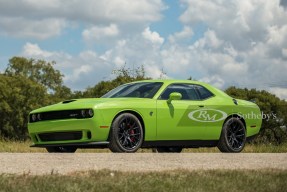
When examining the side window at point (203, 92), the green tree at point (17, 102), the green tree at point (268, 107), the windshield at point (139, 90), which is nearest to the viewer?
the windshield at point (139, 90)

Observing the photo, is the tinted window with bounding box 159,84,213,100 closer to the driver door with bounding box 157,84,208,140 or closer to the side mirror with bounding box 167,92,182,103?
the driver door with bounding box 157,84,208,140

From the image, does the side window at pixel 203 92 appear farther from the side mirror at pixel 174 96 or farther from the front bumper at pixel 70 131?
the front bumper at pixel 70 131

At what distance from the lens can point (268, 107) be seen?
60.5m

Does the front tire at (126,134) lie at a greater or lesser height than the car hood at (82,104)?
lesser

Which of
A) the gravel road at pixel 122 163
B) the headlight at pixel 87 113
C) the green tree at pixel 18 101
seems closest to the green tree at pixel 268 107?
the green tree at pixel 18 101

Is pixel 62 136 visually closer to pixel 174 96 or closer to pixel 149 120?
pixel 149 120

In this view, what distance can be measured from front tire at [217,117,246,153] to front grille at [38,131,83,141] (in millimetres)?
3285

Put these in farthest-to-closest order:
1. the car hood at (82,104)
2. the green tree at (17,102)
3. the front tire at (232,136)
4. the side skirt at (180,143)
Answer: the green tree at (17,102)
the front tire at (232,136)
the side skirt at (180,143)
the car hood at (82,104)

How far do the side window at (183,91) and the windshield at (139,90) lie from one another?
205 millimetres

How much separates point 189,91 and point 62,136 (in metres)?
3.01

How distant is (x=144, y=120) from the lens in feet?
36.1

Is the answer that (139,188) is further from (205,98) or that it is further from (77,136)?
(205,98)

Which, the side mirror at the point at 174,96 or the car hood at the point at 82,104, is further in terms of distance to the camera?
the side mirror at the point at 174,96

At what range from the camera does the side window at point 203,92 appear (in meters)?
12.4
